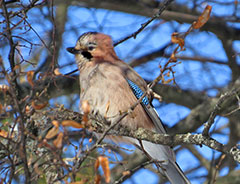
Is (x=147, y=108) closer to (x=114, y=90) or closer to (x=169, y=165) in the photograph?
(x=114, y=90)

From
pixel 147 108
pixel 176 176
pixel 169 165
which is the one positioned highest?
pixel 147 108

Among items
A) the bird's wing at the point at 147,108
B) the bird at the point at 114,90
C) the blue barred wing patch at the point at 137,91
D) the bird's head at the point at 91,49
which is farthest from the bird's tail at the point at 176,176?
the bird's head at the point at 91,49

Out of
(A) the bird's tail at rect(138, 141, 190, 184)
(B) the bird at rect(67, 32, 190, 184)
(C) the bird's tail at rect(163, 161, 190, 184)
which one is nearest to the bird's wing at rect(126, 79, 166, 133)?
(B) the bird at rect(67, 32, 190, 184)

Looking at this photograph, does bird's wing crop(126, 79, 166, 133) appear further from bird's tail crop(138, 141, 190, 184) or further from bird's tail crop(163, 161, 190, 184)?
bird's tail crop(163, 161, 190, 184)

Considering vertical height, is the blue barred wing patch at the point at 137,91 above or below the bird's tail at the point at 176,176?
above

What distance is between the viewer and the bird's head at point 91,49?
5.05m

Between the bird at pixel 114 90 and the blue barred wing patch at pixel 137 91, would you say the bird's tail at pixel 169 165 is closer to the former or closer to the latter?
the bird at pixel 114 90

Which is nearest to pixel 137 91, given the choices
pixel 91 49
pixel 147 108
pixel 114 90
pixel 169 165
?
pixel 147 108

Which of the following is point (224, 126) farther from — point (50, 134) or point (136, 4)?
point (50, 134)

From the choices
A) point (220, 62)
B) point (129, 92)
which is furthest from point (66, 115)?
point (220, 62)

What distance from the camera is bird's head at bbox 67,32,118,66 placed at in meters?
5.05

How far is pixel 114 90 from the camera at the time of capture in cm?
456

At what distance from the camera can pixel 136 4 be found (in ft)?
22.3

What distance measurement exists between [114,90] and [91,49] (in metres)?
0.83
